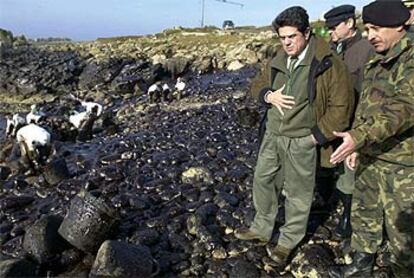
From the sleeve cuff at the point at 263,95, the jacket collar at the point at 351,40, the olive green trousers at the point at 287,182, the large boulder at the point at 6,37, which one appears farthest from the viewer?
the large boulder at the point at 6,37

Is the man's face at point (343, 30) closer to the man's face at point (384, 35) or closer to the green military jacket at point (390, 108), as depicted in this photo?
the green military jacket at point (390, 108)

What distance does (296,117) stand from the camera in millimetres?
4316

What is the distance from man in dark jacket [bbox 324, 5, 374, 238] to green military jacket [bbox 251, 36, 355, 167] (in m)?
0.83

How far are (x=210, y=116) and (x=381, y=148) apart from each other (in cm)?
1005

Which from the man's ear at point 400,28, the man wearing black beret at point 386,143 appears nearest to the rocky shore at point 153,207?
the man wearing black beret at point 386,143

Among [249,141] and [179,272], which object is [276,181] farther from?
[249,141]

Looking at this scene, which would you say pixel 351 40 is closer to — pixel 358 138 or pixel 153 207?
pixel 358 138

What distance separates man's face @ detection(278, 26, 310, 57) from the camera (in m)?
4.07

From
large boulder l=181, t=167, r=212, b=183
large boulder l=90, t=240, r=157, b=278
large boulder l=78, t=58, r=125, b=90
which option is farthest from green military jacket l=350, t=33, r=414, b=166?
large boulder l=78, t=58, r=125, b=90

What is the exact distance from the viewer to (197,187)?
7328mm

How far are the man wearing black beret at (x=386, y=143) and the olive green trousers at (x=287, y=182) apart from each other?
0.53 m

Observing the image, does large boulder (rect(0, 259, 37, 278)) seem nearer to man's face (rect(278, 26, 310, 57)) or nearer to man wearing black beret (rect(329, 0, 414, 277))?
man wearing black beret (rect(329, 0, 414, 277))

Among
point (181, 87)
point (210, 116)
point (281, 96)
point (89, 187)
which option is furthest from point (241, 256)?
→ point (181, 87)

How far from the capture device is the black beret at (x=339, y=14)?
509 centimetres
